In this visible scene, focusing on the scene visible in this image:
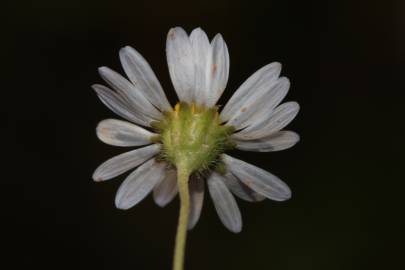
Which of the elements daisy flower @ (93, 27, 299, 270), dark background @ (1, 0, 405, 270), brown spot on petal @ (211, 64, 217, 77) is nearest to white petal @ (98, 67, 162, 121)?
daisy flower @ (93, 27, 299, 270)

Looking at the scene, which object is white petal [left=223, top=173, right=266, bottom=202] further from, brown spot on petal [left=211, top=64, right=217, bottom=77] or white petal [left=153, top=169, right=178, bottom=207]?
brown spot on petal [left=211, top=64, right=217, bottom=77]

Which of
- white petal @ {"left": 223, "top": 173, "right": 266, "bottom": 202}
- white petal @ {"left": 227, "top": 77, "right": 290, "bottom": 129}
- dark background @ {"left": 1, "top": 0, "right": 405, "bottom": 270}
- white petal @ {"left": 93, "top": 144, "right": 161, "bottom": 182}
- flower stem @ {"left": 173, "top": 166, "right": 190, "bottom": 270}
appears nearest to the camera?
flower stem @ {"left": 173, "top": 166, "right": 190, "bottom": 270}

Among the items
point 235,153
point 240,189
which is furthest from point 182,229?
point 235,153

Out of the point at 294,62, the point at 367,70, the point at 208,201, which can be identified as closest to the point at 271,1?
the point at 294,62

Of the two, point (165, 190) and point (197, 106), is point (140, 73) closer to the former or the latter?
point (197, 106)

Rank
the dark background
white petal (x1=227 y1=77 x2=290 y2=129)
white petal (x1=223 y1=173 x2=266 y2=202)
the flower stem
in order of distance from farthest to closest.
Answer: the dark background, white petal (x1=223 y1=173 x2=266 y2=202), white petal (x1=227 y1=77 x2=290 y2=129), the flower stem

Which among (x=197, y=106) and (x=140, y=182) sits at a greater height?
(x=197, y=106)
